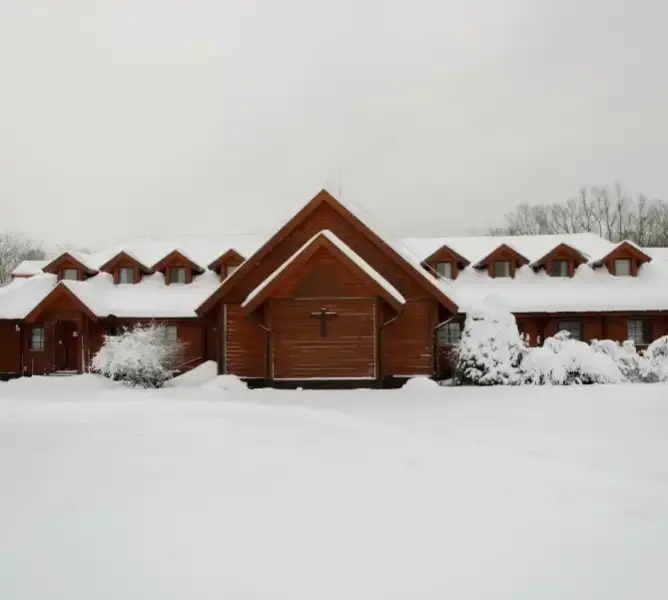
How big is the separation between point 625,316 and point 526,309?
16.8 ft

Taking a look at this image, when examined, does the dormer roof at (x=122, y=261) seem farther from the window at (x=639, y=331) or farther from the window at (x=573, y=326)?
the window at (x=639, y=331)

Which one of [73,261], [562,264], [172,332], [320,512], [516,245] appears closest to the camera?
[320,512]

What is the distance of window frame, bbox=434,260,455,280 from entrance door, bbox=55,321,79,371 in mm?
19752

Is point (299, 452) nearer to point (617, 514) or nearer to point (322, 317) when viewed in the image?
point (617, 514)

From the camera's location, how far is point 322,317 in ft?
59.0

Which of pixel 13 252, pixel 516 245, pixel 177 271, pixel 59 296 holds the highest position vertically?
pixel 13 252

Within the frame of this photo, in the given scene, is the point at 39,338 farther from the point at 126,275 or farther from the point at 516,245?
the point at 516,245

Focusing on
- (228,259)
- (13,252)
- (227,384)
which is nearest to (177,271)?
(228,259)

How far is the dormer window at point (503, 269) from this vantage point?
27.3 meters

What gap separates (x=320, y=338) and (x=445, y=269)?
39.4 feet

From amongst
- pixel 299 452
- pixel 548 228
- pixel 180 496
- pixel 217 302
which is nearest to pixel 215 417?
pixel 299 452

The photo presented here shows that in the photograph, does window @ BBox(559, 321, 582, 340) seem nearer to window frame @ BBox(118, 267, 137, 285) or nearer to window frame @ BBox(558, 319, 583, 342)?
window frame @ BBox(558, 319, 583, 342)

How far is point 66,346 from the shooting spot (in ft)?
85.4

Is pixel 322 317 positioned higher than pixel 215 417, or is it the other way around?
pixel 322 317
